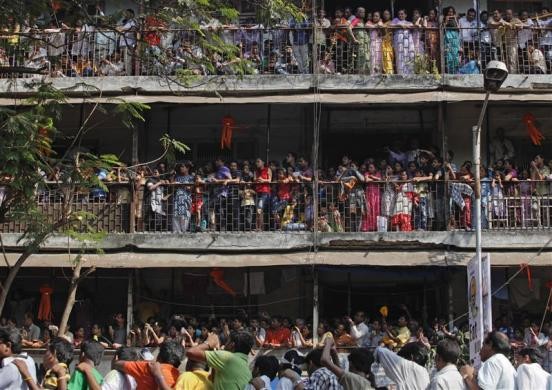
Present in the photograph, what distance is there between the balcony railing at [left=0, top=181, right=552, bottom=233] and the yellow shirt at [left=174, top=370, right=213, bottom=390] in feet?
30.9

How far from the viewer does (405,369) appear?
30.2 feet

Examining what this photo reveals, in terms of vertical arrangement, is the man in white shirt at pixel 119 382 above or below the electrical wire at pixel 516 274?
below

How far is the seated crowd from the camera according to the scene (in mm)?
18344

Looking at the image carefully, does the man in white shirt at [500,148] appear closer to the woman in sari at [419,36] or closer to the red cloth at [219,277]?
the woman in sari at [419,36]

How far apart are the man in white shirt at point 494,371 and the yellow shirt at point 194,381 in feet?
7.08

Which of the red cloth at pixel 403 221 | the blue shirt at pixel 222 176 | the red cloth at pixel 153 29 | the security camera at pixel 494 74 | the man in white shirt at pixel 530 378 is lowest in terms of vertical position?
the man in white shirt at pixel 530 378

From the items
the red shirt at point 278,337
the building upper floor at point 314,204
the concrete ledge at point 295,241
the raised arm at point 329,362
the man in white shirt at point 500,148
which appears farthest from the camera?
the man in white shirt at point 500,148

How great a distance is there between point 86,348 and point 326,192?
10058 millimetres

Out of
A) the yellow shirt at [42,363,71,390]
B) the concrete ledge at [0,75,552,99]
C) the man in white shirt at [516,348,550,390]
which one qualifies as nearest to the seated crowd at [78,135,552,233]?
the concrete ledge at [0,75,552,99]

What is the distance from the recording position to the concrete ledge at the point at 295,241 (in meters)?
18.2

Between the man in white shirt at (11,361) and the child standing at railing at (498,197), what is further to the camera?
the child standing at railing at (498,197)

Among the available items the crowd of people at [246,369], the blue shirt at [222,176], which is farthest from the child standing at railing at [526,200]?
the crowd of people at [246,369]

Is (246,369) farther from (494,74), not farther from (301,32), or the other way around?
(301,32)

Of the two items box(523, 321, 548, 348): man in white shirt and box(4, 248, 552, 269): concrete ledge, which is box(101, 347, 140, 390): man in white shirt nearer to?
box(4, 248, 552, 269): concrete ledge
